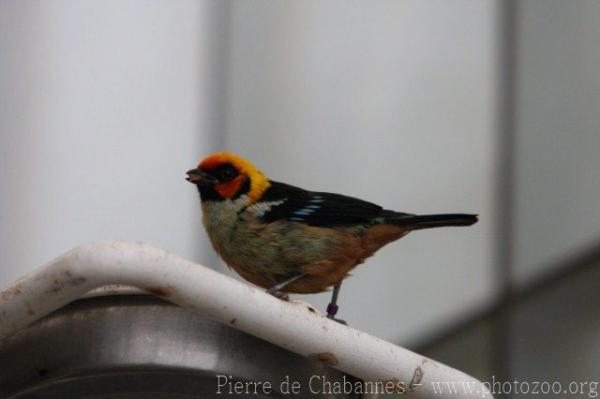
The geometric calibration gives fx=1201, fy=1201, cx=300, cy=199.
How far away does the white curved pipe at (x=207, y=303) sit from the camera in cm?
162

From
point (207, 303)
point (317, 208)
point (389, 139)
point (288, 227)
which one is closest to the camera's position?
point (207, 303)

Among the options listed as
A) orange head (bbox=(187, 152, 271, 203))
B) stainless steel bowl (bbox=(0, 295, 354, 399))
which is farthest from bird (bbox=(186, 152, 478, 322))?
stainless steel bowl (bbox=(0, 295, 354, 399))

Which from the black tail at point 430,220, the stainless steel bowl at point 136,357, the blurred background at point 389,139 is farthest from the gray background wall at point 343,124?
the stainless steel bowl at point 136,357

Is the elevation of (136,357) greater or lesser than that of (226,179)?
lesser

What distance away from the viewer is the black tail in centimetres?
269

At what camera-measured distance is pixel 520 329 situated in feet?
12.7

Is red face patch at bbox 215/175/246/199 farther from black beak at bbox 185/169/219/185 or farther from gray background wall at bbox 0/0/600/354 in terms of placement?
gray background wall at bbox 0/0/600/354

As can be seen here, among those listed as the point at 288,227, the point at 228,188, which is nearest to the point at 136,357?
the point at 288,227

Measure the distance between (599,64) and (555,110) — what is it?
0.66 ft

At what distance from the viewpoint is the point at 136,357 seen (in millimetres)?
1708

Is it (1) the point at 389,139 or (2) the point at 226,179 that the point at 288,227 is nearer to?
(2) the point at 226,179

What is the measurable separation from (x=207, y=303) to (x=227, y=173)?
1145mm

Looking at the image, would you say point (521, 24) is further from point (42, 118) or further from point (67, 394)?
point (67, 394)

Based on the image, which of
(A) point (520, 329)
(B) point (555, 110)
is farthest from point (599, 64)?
(A) point (520, 329)
